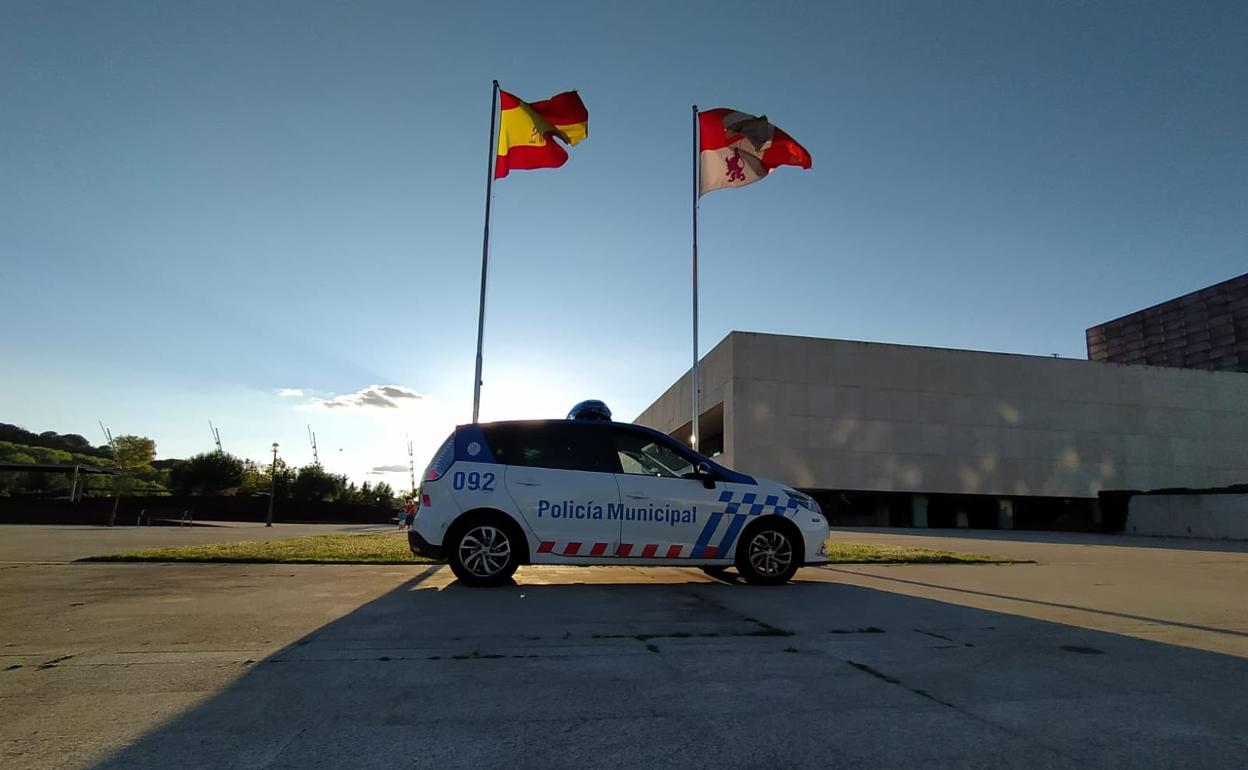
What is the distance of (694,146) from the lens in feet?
45.2

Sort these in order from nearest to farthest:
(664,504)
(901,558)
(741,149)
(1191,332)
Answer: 1. (664,504)
2. (901,558)
3. (741,149)
4. (1191,332)

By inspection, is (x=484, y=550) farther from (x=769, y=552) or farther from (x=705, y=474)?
(x=769, y=552)

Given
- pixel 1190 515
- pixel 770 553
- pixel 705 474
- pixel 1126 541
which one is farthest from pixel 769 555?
pixel 1190 515

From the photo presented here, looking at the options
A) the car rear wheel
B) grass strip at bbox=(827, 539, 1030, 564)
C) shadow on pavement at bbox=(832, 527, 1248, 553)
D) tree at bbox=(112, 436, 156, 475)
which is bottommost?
shadow on pavement at bbox=(832, 527, 1248, 553)

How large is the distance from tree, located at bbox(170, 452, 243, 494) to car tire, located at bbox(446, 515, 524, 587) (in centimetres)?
7020

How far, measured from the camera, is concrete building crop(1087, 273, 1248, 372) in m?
89.4

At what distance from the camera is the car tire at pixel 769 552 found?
6.84 meters

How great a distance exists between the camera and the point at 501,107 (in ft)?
42.3

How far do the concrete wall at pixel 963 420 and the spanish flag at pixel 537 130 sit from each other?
75.3 feet

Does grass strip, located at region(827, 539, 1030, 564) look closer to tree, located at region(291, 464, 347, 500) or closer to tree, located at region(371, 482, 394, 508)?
tree, located at region(291, 464, 347, 500)

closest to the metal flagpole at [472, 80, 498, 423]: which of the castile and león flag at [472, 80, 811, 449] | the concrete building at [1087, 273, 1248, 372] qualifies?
the castile and león flag at [472, 80, 811, 449]

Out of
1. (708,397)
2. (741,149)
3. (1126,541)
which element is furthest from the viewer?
(708,397)

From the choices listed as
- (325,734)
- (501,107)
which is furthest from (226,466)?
(325,734)

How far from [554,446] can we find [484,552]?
1.24 metres
